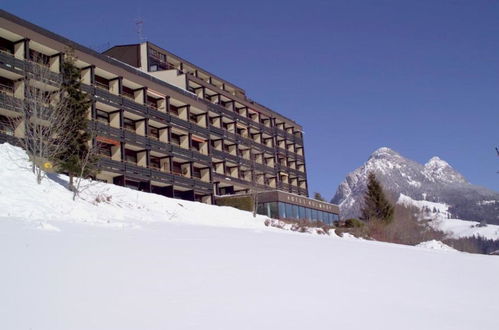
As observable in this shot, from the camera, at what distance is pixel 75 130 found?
25391mm

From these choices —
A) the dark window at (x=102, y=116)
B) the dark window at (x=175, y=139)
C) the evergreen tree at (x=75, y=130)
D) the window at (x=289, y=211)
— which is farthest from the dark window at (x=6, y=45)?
the window at (x=289, y=211)

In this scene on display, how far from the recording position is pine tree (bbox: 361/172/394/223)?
58750 millimetres

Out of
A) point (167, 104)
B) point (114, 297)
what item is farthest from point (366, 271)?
point (167, 104)

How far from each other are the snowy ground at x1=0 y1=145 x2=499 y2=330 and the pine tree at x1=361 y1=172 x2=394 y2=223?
44.1 m

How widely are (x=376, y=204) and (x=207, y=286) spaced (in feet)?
178

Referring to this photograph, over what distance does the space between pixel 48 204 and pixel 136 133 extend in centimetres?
2600

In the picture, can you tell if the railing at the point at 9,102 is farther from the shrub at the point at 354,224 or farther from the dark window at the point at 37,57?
the shrub at the point at 354,224

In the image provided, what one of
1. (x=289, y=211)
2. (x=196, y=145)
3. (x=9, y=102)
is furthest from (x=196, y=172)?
(x=9, y=102)

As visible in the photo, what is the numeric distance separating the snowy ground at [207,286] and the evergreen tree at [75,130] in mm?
8674

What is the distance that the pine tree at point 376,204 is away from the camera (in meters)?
58.8

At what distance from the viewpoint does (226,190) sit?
5984 centimetres

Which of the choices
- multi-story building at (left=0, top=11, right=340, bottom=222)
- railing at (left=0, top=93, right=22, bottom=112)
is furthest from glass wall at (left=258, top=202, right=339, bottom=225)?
railing at (left=0, top=93, right=22, bottom=112)

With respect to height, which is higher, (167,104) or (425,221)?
(167,104)

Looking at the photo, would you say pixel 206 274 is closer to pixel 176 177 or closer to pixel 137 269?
pixel 137 269
